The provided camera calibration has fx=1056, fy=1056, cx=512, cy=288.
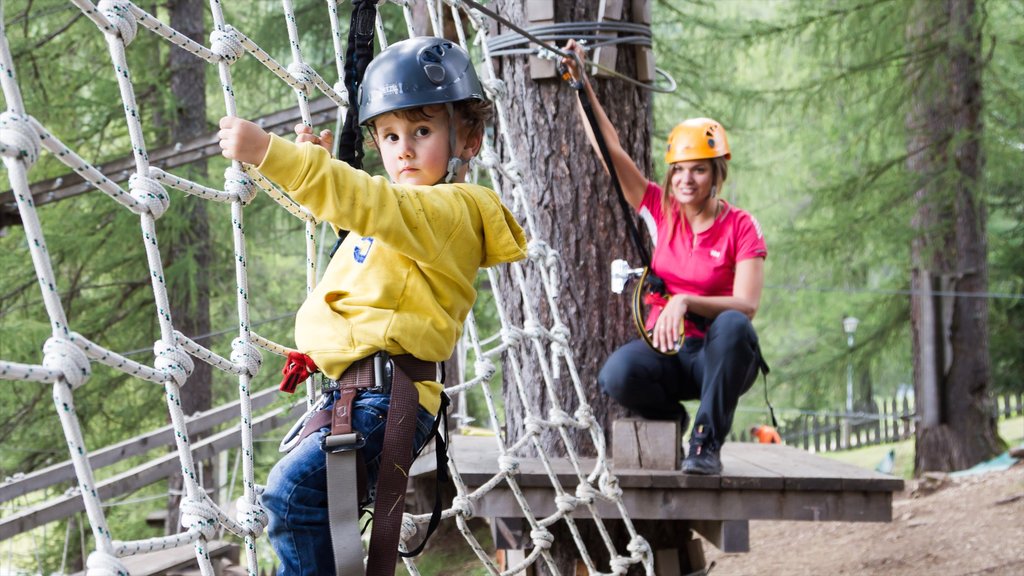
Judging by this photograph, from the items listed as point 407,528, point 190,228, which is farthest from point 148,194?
point 190,228

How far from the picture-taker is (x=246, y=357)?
179cm

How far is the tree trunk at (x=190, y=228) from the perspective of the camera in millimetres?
7332

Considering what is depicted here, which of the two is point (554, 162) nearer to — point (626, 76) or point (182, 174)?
point (626, 76)

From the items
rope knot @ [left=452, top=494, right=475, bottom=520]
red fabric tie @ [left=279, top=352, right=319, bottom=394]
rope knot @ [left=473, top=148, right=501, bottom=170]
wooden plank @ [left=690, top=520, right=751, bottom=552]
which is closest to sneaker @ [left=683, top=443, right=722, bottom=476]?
wooden plank @ [left=690, top=520, right=751, bottom=552]

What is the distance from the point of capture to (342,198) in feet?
4.95

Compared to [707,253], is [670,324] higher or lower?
lower

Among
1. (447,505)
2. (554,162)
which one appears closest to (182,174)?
(447,505)

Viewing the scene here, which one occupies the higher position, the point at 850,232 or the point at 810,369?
the point at 850,232

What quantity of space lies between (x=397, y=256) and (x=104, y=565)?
64 cm

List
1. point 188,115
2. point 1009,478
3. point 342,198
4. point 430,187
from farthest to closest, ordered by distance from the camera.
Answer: point 188,115, point 1009,478, point 430,187, point 342,198

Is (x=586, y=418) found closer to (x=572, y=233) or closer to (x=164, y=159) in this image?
(x=572, y=233)

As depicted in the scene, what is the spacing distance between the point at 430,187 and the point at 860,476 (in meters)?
1.66

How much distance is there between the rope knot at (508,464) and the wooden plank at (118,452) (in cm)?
134

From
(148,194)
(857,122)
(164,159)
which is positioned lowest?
(148,194)
